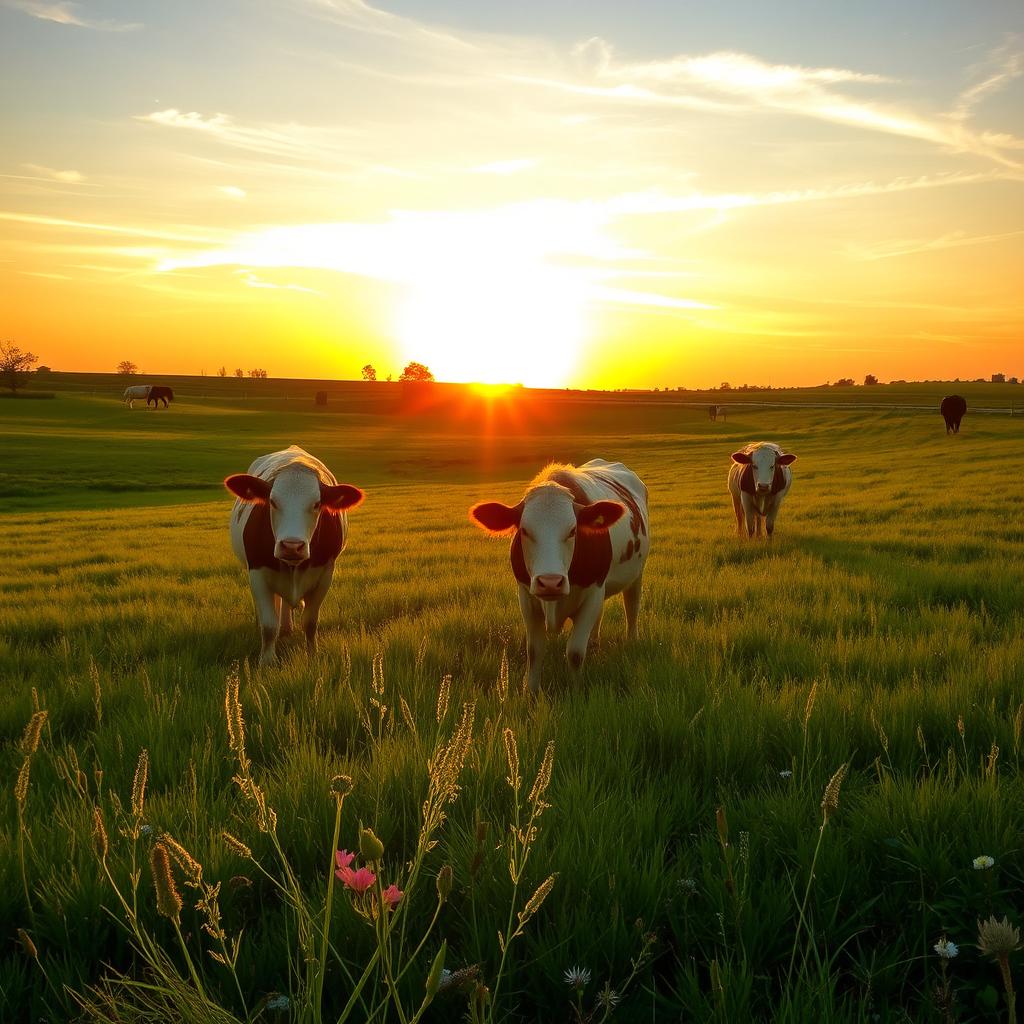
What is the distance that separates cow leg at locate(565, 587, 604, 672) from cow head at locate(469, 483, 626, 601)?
45 centimetres

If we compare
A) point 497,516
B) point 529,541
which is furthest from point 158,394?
point 529,541

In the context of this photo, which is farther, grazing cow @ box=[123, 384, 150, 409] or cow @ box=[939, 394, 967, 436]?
Answer: grazing cow @ box=[123, 384, 150, 409]

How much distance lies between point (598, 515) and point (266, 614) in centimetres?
321

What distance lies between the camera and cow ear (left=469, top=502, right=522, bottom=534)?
20.1ft

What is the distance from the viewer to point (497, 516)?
6.17 metres

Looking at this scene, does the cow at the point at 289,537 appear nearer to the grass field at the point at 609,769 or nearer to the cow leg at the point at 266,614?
the cow leg at the point at 266,614

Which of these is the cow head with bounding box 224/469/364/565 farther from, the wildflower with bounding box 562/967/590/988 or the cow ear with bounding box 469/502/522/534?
the wildflower with bounding box 562/967/590/988

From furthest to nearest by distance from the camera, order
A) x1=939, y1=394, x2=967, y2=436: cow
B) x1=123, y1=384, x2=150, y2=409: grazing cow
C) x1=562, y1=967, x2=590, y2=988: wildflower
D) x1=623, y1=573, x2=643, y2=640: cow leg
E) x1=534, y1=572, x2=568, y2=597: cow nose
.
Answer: x1=123, y1=384, x2=150, y2=409: grazing cow
x1=939, y1=394, x2=967, y2=436: cow
x1=623, y1=573, x2=643, y2=640: cow leg
x1=534, y1=572, x2=568, y2=597: cow nose
x1=562, y1=967, x2=590, y2=988: wildflower

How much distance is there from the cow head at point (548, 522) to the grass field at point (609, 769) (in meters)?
0.91

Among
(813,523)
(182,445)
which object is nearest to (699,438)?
(182,445)

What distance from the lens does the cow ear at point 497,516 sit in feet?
20.1

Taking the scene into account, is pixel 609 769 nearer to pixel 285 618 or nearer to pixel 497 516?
pixel 497 516

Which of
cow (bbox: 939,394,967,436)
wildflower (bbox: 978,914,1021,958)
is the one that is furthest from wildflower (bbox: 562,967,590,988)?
cow (bbox: 939,394,967,436)

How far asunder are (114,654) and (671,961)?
18.1 ft
